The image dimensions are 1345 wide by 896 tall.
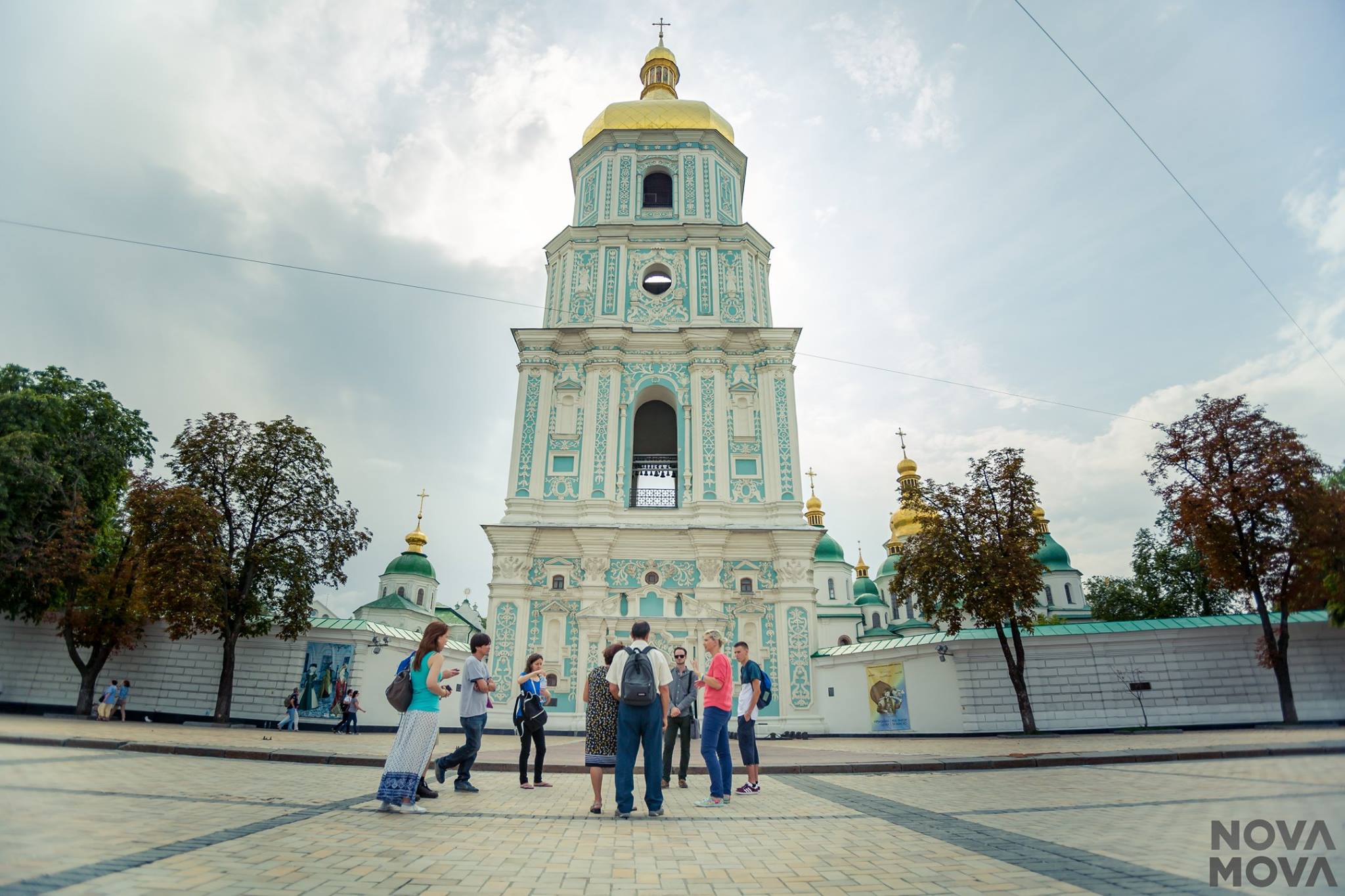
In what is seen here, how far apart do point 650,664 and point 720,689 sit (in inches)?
61.2

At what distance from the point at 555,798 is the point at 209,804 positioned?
301 centimetres

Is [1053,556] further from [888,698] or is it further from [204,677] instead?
[204,677]

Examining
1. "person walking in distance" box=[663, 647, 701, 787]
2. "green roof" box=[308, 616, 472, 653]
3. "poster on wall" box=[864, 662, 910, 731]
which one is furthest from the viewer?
"poster on wall" box=[864, 662, 910, 731]

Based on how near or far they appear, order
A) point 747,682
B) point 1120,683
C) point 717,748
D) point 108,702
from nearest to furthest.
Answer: point 717,748 → point 747,682 → point 1120,683 → point 108,702

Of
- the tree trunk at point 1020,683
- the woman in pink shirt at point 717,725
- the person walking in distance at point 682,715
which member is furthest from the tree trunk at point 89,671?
the tree trunk at point 1020,683

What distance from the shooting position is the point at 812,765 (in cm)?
1020

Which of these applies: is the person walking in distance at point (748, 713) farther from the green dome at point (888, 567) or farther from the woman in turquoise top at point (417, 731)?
the green dome at point (888, 567)

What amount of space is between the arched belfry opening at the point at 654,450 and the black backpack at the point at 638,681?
1790 centimetres

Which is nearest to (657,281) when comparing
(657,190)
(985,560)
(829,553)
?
(657,190)

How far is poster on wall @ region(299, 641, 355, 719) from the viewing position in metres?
19.8

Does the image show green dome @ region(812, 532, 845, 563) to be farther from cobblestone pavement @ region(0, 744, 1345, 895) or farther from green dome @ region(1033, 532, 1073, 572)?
cobblestone pavement @ region(0, 744, 1345, 895)

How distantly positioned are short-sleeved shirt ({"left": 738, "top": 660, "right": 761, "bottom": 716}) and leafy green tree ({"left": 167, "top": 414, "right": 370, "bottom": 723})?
16.5 metres

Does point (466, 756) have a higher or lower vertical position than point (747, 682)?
lower

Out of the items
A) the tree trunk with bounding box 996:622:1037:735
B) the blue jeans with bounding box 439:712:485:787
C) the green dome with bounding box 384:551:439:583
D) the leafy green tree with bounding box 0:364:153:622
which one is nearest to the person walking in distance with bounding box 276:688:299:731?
the leafy green tree with bounding box 0:364:153:622
